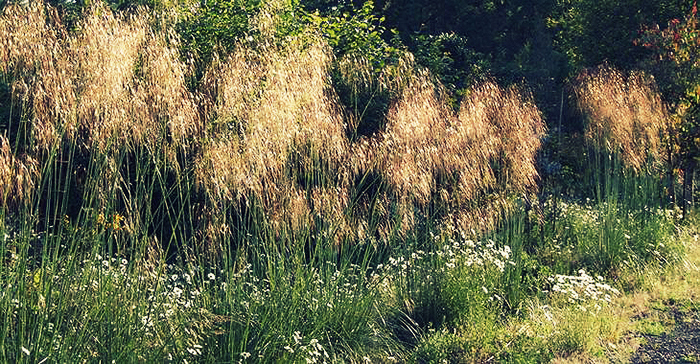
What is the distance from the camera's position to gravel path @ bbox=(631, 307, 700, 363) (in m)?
7.48

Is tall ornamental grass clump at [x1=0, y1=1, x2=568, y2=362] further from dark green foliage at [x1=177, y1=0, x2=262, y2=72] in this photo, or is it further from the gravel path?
dark green foliage at [x1=177, y1=0, x2=262, y2=72]

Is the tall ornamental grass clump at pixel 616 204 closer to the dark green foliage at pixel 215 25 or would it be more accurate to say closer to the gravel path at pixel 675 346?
the gravel path at pixel 675 346

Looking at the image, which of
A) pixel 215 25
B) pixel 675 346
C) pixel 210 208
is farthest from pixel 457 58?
pixel 210 208

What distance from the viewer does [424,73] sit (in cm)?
793

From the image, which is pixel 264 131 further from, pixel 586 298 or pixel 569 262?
pixel 569 262

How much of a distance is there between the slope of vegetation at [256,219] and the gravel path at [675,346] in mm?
334

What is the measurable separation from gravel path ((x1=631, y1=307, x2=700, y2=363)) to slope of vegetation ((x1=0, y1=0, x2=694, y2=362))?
33 cm

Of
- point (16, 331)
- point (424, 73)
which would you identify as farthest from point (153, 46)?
point (424, 73)

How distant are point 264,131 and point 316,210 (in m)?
0.90

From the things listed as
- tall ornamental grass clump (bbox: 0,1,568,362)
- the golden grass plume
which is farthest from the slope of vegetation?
the golden grass plume

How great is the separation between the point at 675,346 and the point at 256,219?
13.1 ft

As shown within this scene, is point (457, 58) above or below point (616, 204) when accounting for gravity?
above

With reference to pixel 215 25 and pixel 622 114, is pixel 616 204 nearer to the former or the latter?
pixel 622 114

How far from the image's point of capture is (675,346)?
7.83 m
